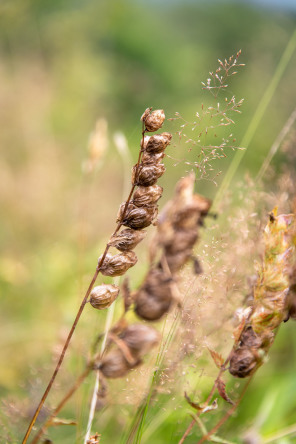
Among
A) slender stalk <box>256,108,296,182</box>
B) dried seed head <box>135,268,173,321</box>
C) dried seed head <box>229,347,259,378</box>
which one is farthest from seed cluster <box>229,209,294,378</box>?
slender stalk <box>256,108,296,182</box>

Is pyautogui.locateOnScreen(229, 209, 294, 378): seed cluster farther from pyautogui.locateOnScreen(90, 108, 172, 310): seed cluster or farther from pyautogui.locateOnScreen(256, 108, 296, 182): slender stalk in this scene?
pyautogui.locateOnScreen(256, 108, 296, 182): slender stalk

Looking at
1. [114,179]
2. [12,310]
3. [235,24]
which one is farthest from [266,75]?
[235,24]

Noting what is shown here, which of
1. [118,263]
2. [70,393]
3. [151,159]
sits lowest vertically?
[70,393]

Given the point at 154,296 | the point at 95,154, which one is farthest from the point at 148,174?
the point at 95,154

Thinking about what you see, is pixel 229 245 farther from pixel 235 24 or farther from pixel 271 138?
pixel 235 24

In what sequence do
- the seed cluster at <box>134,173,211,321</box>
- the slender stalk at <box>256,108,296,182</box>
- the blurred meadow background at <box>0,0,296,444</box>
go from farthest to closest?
the blurred meadow background at <box>0,0,296,444</box> < the slender stalk at <box>256,108,296,182</box> < the seed cluster at <box>134,173,211,321</box>

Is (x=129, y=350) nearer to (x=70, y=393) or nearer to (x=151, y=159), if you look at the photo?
(x=70, y=393)
